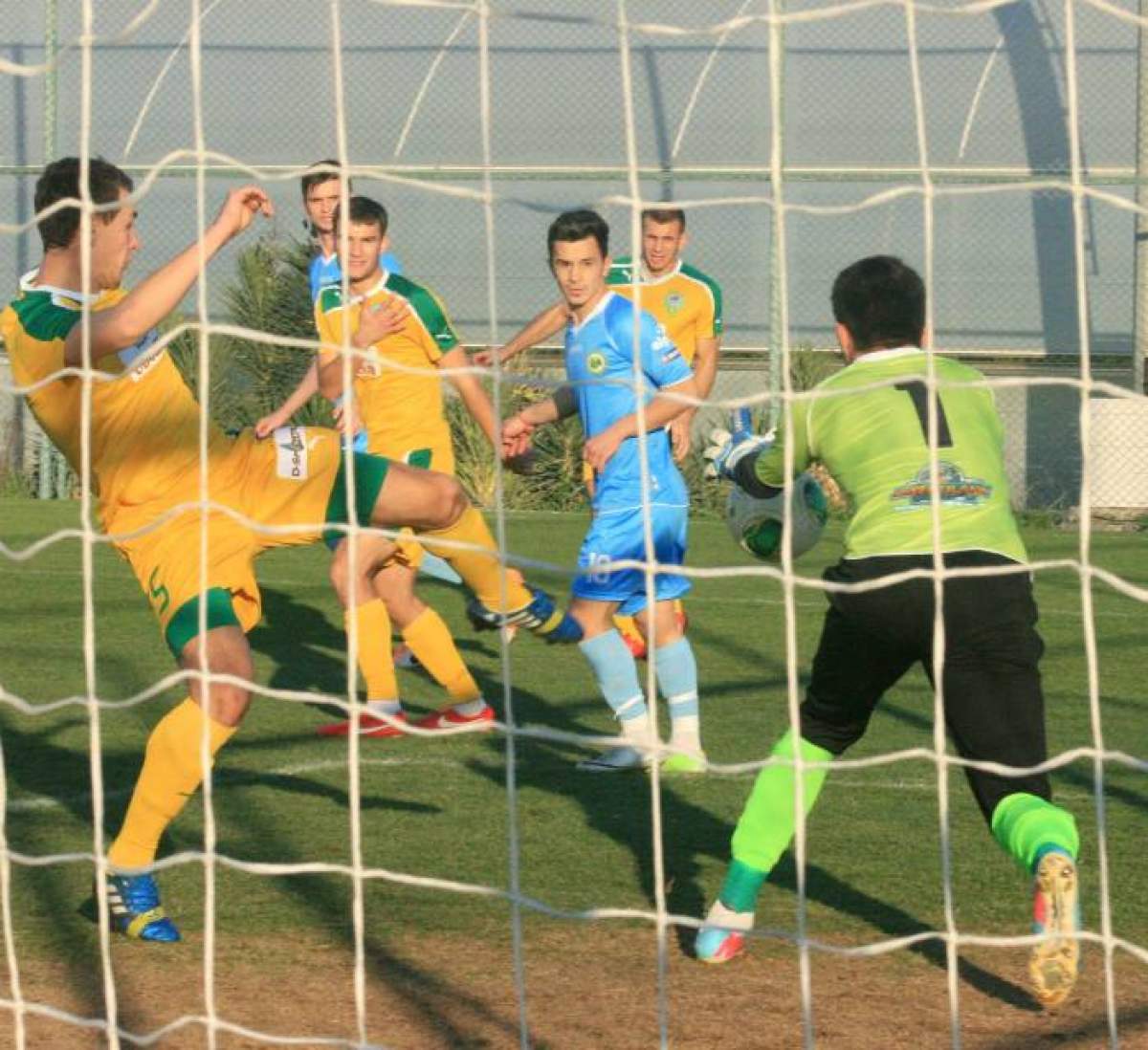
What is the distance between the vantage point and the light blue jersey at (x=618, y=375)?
727 cm

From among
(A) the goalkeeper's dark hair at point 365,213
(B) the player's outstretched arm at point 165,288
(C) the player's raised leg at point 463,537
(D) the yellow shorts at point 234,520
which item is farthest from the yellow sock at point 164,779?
(A) the goalkeeper's dark hair at point 365,213

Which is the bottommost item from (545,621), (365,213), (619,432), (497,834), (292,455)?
(497,834)

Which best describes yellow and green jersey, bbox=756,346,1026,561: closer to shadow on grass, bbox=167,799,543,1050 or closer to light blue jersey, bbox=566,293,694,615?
shadow on grass, bbox=167,799,543,1050

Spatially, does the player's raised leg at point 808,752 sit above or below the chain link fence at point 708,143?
below

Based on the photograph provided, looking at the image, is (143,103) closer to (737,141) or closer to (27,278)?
(737,141)

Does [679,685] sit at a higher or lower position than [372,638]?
lower

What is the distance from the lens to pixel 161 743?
5.38 metres

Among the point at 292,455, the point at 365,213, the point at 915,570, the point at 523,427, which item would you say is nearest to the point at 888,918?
the point at 915,570

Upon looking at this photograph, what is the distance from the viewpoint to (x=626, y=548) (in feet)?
24.2

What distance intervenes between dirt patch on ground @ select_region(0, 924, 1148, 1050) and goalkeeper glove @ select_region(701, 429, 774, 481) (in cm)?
112

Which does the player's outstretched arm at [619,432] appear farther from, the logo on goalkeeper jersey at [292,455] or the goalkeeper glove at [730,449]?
the logo on goalkeeper jersey at [292,455]

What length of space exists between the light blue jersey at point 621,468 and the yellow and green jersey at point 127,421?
6.17 feet

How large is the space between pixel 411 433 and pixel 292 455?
311 centimetres

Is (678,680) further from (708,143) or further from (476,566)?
(708,143)
